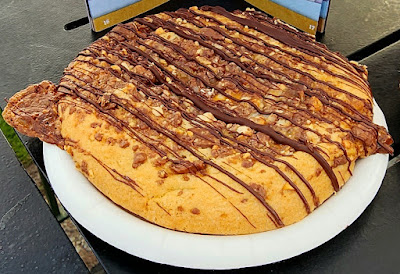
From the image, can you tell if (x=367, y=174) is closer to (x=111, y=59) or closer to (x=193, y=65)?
(x=193, y=65)

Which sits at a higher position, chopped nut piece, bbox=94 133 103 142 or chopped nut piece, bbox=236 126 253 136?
chopped nut piece, bbox=236 126 253 136

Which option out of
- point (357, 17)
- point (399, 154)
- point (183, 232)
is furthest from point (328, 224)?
point (357, 17)

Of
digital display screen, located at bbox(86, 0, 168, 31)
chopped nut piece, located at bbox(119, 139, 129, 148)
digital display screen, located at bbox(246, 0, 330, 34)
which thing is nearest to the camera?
chopped nut piece, located at bbox(119, 139, 129, 148)

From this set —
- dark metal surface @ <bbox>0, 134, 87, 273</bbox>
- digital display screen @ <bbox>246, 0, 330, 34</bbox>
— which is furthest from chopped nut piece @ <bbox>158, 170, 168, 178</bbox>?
digital display screen @ <bbox>246, 0, 330, 34</bbox>

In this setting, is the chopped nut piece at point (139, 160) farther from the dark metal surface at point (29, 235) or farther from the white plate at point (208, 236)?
the dark metal surface at point (29, 235)

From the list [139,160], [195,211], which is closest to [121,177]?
[139,160]

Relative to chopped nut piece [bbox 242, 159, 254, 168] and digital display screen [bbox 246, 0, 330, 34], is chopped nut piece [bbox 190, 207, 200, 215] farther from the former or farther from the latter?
digital display screen [bbox 246, 0, 330, 34]

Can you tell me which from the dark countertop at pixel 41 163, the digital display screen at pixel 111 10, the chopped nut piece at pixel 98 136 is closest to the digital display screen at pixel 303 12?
the dark countertop at pixel 41 163
